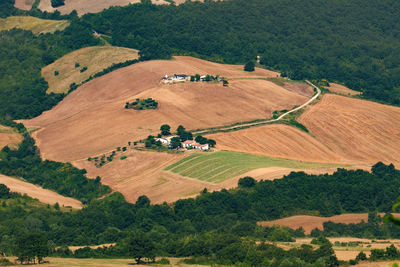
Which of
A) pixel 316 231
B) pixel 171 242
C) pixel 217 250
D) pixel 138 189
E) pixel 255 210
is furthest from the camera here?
pixel 138 189

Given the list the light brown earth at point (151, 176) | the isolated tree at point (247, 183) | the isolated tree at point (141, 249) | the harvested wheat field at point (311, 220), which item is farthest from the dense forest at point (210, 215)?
the isolated tree at point (141, 249)

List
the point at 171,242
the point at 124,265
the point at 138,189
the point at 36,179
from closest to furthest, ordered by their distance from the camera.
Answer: the point at 124,265, the point at 171,242, the point at 138,189, the point at 36,179

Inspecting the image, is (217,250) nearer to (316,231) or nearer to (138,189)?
(316,231)

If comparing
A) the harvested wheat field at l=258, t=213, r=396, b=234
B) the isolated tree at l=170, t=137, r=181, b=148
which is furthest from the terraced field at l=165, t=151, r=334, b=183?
the harvested wheat field at l=258, t=213, r=396, b=234

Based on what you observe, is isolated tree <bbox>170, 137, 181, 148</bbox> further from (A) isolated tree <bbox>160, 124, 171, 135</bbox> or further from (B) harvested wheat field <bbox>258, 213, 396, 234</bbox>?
(B) harvested wheat field <bbox>258, 213, 396, 234</bbox>

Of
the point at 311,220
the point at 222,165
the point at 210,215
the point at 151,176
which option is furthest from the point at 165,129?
the point at 311,220

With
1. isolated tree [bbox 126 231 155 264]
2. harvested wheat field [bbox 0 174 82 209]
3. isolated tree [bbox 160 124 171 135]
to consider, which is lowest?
harvested wheat field [bbox 0 174 82 209]

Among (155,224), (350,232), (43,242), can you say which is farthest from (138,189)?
(43,242)

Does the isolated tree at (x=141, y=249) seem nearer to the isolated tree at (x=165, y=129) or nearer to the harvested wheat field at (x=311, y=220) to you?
the harvested wheat field at (x=311, y=220)
